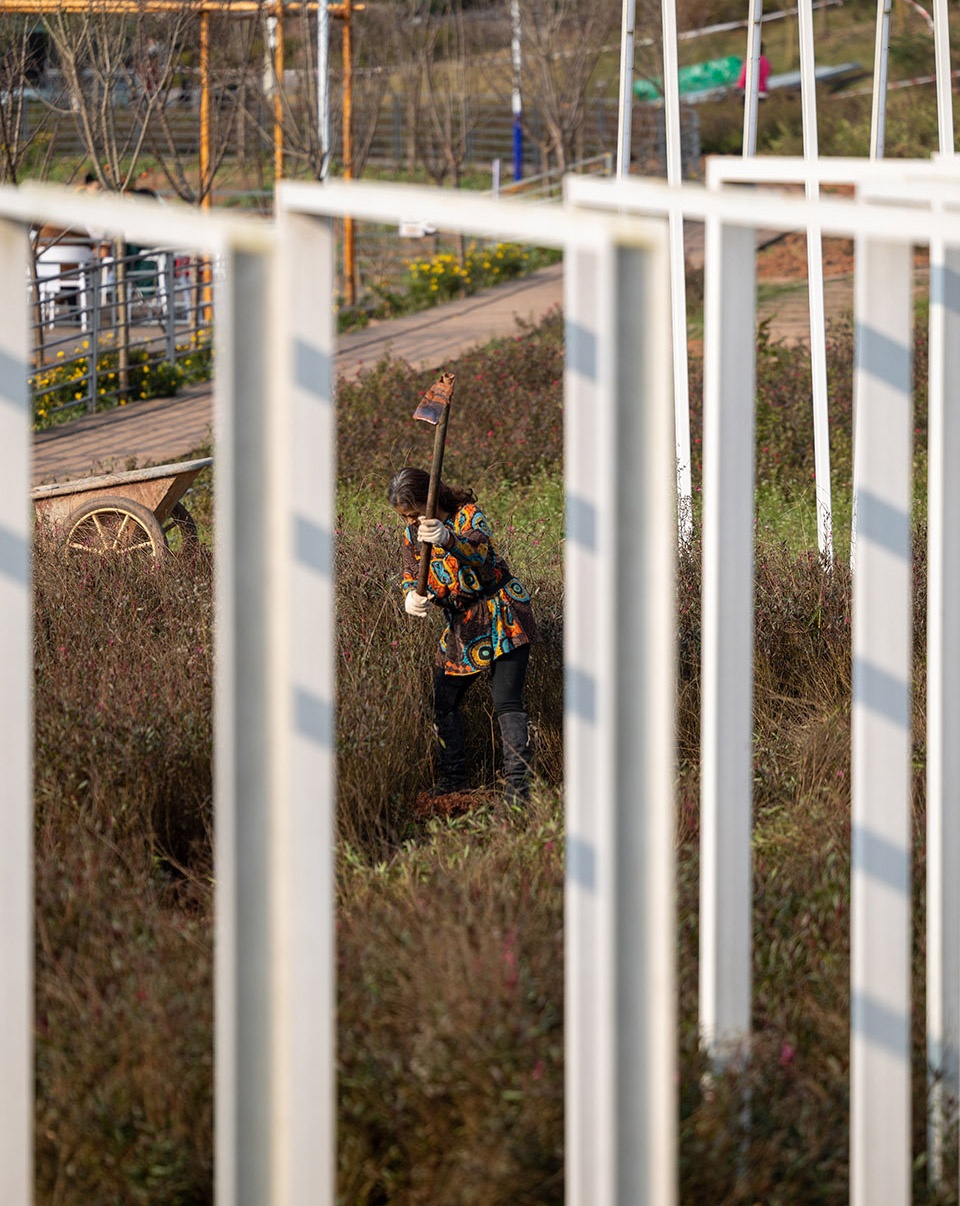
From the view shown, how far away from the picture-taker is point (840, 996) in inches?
120

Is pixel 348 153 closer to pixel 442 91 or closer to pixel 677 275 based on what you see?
pixel 677 275

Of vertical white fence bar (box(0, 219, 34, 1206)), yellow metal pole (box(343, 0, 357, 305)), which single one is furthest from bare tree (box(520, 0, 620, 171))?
vertical white fence bar (box(0, 219, 34, 1206))

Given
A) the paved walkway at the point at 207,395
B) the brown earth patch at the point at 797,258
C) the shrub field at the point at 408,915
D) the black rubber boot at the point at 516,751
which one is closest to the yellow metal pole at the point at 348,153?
the paved walkway at the point at 207,395

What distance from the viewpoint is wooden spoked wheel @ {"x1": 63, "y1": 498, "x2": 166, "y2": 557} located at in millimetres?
6742

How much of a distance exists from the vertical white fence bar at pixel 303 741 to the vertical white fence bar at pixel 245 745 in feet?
0.07

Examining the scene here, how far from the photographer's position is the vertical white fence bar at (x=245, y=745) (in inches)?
85.5

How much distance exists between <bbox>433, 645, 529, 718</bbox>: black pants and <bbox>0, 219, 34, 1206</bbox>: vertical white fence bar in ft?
8.50

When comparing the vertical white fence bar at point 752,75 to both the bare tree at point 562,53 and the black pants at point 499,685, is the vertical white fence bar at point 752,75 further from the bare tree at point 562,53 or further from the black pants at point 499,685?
the bare tree at point 562,53

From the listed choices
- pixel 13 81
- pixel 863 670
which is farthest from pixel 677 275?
pixel 13 81

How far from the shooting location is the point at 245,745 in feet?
7.22

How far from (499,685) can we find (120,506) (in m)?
2.59

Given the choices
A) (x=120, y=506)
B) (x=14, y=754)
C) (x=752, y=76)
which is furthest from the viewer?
(x=752, y=76)

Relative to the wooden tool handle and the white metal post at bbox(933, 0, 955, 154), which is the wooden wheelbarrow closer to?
the wooden tool handle

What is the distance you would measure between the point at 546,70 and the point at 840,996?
21705 mm
